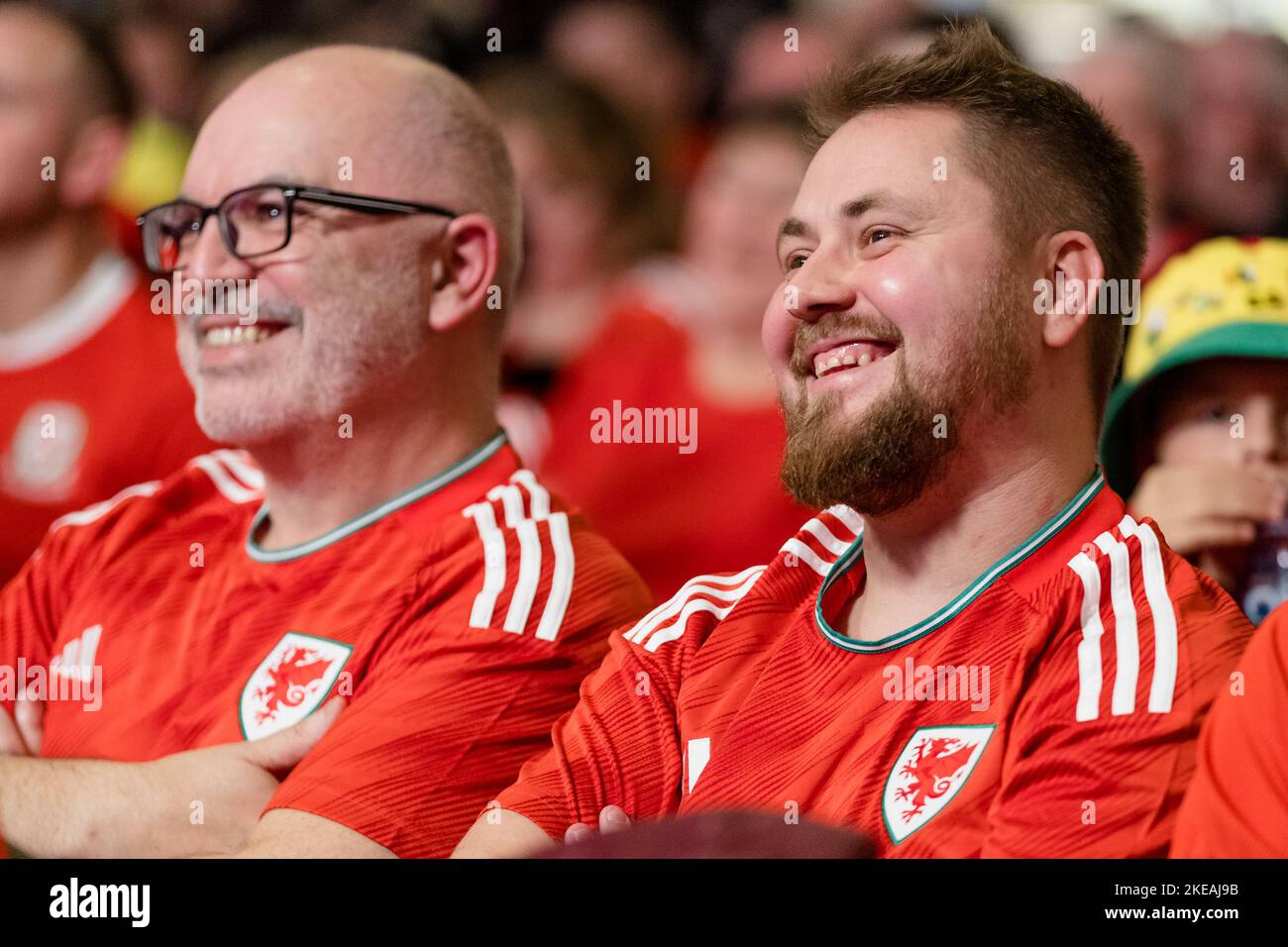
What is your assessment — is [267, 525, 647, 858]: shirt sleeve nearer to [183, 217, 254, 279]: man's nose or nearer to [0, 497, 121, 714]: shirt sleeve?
[183, 217, 254, 279]: man's nose

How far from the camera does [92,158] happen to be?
402 cm

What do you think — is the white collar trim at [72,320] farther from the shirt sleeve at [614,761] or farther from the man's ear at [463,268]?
the shirt sleeve at [614,761]

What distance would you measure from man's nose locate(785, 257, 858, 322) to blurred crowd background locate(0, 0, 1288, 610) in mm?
1492

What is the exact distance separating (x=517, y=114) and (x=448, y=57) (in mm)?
522

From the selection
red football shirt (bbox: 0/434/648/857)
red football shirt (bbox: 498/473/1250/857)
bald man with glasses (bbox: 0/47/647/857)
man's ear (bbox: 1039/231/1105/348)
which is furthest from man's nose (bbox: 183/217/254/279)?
man's ear (bbox: 1039/231/1105/348)

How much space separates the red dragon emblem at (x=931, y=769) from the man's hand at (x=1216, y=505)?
717mm

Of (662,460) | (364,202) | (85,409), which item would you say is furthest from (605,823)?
(85,409)

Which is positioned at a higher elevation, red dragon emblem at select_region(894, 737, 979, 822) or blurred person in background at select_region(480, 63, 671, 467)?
blurred person in background at select_region(480, 63, 671, 467)

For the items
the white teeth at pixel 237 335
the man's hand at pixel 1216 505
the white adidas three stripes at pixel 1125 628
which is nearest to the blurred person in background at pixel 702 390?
the man's hand at pixel 1216 505

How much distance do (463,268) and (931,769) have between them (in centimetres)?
121

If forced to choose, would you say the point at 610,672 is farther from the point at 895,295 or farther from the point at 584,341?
the point at 584,341

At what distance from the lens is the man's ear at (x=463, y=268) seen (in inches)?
103

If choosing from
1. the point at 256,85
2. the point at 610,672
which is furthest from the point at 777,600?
the point at 256,85

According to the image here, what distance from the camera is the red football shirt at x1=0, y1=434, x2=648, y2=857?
7.00 feet
